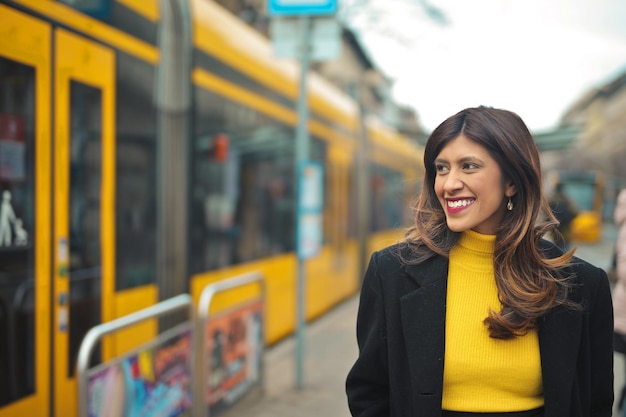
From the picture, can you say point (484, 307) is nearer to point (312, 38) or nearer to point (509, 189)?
point (509, 189)

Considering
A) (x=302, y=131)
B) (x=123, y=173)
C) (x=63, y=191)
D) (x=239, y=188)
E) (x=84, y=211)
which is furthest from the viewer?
(x=239, y=188)

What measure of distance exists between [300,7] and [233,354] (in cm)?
262

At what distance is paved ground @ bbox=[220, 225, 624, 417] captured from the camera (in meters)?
5.18

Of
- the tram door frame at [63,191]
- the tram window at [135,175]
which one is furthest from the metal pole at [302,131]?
the tram door frame at [63,191]

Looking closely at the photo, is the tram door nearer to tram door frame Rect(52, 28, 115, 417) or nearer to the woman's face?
tram door frame Rect(52, 28, 115, 417)

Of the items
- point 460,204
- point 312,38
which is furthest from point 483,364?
point 312,38

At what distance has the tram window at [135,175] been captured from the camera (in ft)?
13.6

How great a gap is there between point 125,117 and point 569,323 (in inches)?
123

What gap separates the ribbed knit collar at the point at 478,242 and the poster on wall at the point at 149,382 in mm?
1888

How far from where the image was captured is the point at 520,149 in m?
1.80

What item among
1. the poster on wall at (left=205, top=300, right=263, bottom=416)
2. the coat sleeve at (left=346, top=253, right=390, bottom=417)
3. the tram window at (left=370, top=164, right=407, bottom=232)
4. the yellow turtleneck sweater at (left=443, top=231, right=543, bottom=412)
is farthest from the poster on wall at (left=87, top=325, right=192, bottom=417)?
A: the tram window at (left=370, top=164, right=407, bottom=232)

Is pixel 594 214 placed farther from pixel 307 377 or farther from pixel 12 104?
pixel 12 104

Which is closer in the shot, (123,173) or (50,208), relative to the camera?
(50,208)

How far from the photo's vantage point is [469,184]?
1803 mm
